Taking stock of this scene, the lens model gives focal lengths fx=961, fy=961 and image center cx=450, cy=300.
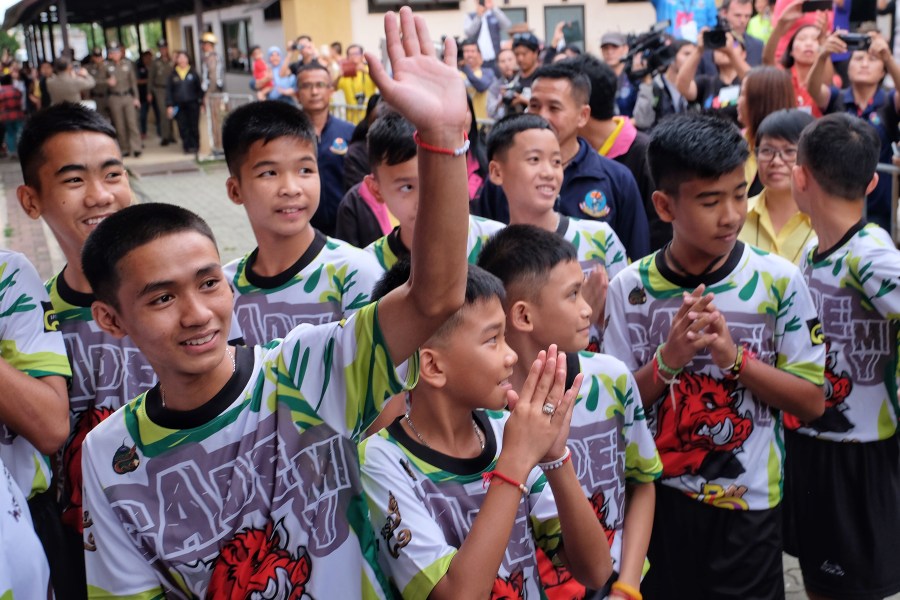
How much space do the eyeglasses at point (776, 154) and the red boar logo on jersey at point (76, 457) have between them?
282 cm

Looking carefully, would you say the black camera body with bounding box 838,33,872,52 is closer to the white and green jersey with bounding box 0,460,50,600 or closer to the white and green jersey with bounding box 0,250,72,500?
the white and green jersey with bounding box 0,250,72,500

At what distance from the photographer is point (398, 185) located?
3.67 meters

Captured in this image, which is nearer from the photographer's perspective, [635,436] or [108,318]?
[108,318]

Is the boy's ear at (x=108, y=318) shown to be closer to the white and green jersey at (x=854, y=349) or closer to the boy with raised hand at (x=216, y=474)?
the boy with raised hand at (x=216, y=474)

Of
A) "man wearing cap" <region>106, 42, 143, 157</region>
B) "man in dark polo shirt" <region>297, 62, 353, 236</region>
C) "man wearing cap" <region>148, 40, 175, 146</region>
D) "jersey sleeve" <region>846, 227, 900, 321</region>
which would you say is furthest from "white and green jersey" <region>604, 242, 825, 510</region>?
"man wearing cap" <region>148, 40, 175, 146</region>

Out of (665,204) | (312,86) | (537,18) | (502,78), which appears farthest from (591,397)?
(537,18)

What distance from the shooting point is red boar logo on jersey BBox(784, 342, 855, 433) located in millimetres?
3225

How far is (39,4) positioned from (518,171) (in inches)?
1021

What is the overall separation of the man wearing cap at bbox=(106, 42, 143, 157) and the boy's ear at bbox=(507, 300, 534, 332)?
2066 cm

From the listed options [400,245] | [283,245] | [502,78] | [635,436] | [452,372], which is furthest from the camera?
[502,78]

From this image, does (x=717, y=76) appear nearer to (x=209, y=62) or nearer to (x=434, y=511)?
(x=434, y=511)

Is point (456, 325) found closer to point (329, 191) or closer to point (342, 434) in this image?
point (342, 434)

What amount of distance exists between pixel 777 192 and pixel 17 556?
10.6ft

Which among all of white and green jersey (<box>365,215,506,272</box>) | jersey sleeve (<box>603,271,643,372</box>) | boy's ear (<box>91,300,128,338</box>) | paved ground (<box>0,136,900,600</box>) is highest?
boy's ear (<box>91,300,128,338</box>)
